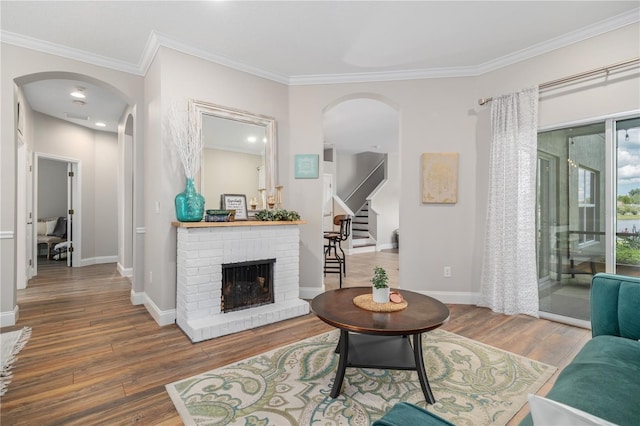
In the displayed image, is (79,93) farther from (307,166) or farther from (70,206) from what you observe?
(307,166)

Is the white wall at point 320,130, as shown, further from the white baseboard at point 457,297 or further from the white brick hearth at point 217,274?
the white brick hearth at point 217,274

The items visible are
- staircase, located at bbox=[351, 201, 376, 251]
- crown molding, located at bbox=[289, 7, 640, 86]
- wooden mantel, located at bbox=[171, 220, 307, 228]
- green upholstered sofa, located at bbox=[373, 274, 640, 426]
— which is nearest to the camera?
green upholstered sofa, located at bbox=[373, 274, 640, 426]

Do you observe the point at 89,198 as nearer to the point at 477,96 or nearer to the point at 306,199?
the point at 306,199

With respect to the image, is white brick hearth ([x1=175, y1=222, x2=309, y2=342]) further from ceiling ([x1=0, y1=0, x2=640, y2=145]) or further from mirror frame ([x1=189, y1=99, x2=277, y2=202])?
ceiling ([x1=0, y1=0, x2=640, y2=145])

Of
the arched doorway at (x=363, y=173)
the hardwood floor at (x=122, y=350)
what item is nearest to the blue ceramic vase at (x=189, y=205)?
the hardwood floor at (x=122, y=350)

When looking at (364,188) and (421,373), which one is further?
(364,188)

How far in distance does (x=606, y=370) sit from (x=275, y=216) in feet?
9.35

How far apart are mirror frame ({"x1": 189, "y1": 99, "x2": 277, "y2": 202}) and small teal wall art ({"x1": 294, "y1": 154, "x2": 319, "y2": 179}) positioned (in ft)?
1.02

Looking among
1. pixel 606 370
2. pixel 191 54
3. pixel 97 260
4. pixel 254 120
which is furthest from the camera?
pixel 97 260

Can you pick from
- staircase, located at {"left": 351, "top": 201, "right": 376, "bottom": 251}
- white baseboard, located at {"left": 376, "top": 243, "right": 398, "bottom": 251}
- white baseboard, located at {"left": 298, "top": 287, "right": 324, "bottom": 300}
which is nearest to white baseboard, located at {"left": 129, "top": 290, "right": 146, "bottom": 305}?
white baseboard, located at {"left": 298, "top": 287, "right": 324, "bottom": 300}

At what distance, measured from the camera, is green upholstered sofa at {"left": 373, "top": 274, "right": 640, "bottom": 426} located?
948mm

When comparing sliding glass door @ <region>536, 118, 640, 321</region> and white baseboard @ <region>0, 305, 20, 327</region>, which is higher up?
sliding glass door @ <region>536, 118, 640, 321</region>

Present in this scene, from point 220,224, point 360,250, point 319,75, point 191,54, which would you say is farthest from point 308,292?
point 360,250

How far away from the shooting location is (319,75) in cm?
392
